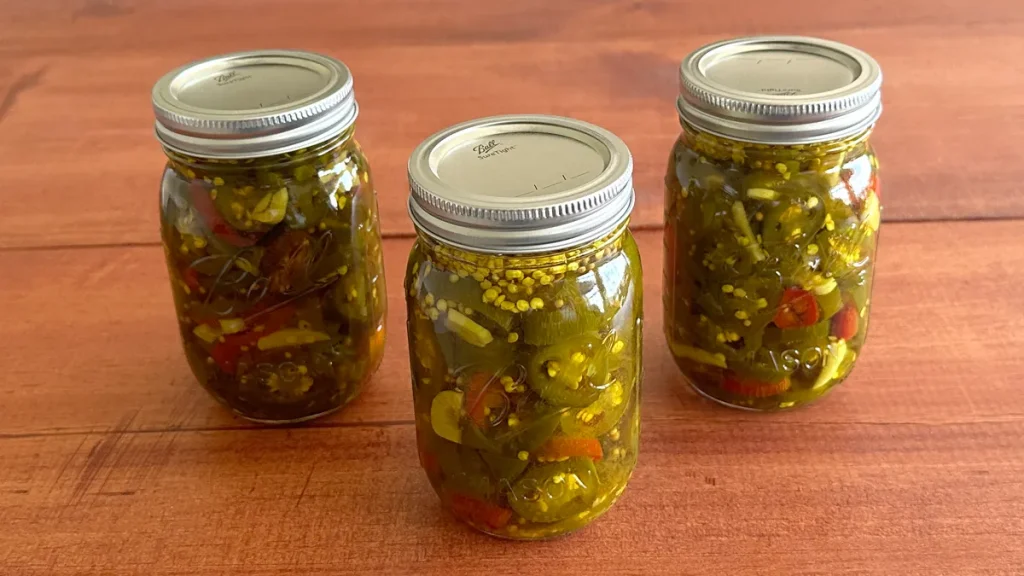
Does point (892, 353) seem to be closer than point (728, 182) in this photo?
No

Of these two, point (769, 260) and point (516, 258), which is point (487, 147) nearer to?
point (516, 258)

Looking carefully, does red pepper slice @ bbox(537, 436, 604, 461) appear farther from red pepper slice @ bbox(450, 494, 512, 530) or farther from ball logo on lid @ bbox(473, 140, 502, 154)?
ball logo on lid @ bbox(473, 140, 502, 154)

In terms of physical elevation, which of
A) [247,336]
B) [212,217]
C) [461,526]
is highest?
[212,217]

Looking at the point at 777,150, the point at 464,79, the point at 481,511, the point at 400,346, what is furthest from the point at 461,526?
the point at 464,79

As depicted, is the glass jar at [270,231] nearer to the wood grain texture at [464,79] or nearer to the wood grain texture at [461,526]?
the wood grain texture at [461,526]

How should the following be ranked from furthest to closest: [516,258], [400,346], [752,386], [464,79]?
[464,79], [400,346], [752,386], [516,258]

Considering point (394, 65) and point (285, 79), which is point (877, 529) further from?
point (394, 65)

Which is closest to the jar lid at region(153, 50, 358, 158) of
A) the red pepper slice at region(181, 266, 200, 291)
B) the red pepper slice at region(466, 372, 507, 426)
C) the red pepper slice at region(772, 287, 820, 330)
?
the red pepper slice at region(181, 266, 200, 291)

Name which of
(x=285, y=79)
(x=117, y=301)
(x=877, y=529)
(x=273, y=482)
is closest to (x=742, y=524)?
(x=877, y=529)
